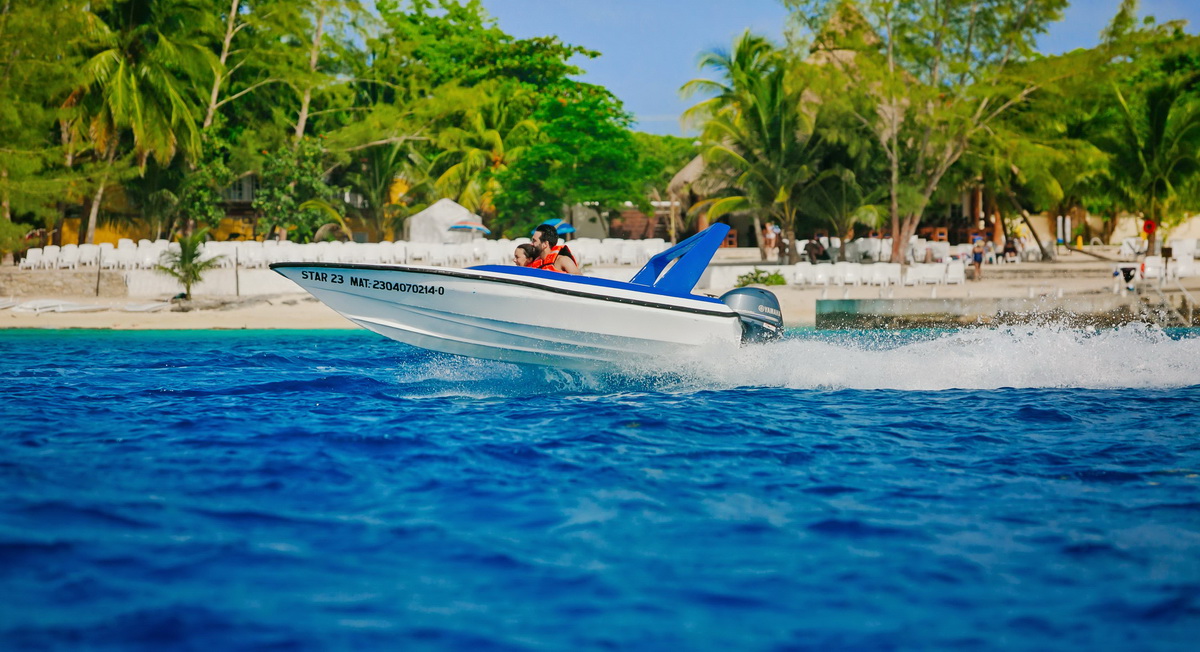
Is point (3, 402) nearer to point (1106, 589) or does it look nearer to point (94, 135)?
point (1106, 589)

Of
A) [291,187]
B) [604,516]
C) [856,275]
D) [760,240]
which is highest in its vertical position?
[291,187]

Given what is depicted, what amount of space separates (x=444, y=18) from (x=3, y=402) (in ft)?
134

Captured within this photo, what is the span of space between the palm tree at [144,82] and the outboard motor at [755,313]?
78.7 feet

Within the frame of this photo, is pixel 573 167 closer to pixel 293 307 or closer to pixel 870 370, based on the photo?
pixel 293 307

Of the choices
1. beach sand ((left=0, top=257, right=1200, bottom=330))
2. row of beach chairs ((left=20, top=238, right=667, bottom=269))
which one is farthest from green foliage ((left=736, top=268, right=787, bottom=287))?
row of beach chairs ((left=20, top=238, right=667, bottom=269))

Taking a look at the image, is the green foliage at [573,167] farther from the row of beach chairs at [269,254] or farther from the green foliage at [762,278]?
the green foliage at [762,278]

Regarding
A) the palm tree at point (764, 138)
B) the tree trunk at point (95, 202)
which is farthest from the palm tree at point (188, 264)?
the palm tree at point (764, 138)

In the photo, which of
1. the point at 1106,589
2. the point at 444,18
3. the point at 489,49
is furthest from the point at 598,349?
the point at 444,18

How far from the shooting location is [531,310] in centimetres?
778

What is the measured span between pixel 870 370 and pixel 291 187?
86.2ft

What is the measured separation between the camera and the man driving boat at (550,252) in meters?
8.58

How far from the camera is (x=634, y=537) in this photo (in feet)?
14.1

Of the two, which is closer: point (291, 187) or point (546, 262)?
point (546, 262)

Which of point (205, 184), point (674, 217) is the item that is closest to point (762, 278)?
point (674, 217)
